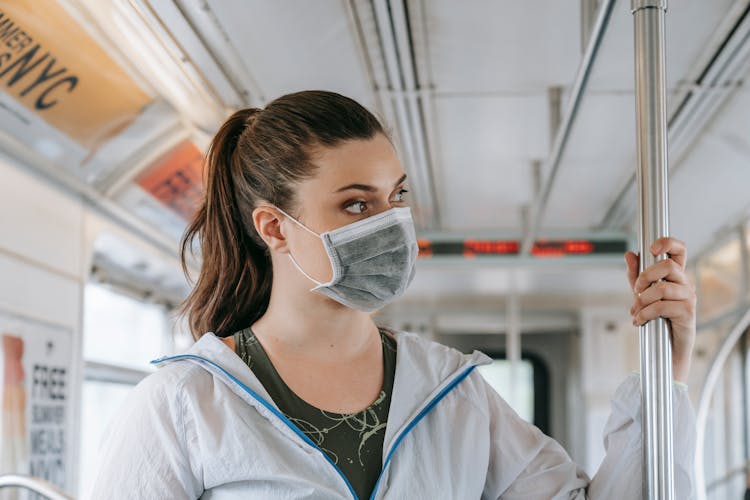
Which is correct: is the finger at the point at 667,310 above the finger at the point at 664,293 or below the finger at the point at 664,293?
below

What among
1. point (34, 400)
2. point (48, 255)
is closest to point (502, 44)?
point (48, 255)

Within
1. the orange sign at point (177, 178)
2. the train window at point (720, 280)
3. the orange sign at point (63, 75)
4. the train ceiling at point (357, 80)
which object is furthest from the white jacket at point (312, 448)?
the train window at point (720, 280)

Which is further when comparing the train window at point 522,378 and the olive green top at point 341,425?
the train window at point 522,378

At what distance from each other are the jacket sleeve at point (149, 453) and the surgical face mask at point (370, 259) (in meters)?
0.33

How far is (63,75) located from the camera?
379 cm

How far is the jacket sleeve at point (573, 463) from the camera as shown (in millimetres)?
1854

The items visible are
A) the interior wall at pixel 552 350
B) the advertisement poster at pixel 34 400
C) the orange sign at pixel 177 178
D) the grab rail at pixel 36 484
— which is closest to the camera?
the grab rail at pixel 36 484

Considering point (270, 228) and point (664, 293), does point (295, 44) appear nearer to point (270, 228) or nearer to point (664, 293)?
point (270, 228)

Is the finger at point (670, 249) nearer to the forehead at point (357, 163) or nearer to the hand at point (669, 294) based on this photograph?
the hand at point (669, 294)

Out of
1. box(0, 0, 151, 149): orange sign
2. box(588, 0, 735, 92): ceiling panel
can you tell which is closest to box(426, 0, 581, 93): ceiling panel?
box(588, 0, 735, 92): ceiling panel

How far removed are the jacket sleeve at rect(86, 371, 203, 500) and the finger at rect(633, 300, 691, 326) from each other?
773 millimetres

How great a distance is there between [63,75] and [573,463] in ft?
8.10

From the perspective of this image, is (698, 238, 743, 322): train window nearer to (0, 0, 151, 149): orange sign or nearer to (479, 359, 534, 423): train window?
(479, 359, 534, 423): train window

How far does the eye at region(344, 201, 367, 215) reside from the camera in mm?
1925
